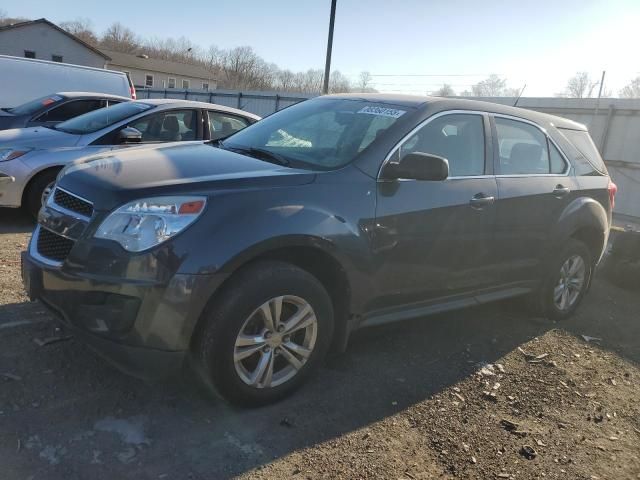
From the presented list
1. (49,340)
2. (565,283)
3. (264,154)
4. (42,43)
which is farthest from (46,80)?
(42,43)

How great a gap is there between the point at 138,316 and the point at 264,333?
70 centimetres

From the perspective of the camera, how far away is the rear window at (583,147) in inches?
195

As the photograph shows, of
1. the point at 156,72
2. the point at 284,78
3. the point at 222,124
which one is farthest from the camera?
the point at 284,78

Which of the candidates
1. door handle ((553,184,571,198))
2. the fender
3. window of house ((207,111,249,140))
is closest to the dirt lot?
the fender

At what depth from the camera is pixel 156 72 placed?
65.9 m

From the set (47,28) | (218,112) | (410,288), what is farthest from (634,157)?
(47,28)

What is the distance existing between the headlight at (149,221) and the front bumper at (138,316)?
0.66ft

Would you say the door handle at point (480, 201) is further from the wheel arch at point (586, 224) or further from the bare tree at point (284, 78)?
the bare tree at point (284, 78)

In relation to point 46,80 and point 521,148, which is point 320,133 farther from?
point 46,80

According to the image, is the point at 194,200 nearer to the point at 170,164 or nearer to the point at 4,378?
the point at 170,164

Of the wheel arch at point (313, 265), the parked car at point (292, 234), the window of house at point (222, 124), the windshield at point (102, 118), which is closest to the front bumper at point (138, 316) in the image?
the parked car at point (292, 234)

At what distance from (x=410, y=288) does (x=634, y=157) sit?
9.70 m

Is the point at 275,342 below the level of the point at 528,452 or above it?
above

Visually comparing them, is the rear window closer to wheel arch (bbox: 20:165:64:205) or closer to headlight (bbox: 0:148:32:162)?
wheel arch (bbox: 20:165:64:205)
